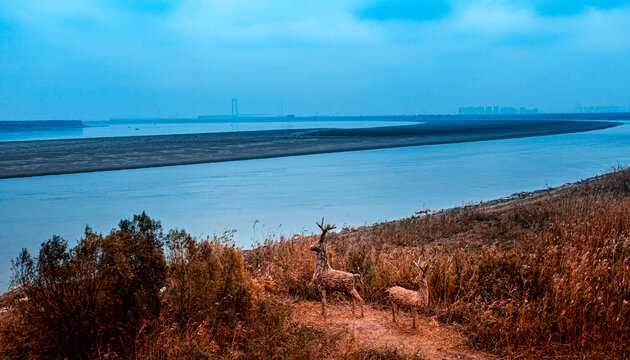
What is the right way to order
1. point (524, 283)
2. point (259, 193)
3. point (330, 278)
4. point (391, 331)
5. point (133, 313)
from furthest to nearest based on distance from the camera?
point (259, 193) → point (524, 283) → point (330, 278) → point (391, 331) → point (133, 313)

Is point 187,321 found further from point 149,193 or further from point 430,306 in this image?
point 149,193

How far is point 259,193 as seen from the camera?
2245 centimetres

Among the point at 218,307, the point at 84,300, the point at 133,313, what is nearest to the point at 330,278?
the point at 218,307

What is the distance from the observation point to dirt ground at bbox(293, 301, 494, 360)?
16.2ft

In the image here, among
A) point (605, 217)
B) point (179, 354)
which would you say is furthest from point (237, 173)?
point (179, 354)

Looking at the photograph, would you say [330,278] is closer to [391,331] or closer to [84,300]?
[391,331]

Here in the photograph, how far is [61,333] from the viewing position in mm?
4520

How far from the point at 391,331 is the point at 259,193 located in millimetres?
17522

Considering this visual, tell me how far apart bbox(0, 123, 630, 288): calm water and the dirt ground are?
7211 mm

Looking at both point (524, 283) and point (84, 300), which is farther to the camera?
point (524, 283)

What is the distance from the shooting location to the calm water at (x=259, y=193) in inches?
646

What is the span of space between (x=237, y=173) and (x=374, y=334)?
1025 inches

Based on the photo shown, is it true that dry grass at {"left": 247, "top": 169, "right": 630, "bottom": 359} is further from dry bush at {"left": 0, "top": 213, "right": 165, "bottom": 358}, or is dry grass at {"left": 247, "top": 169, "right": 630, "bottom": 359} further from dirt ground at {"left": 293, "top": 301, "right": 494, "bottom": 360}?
dry bush at {"left": 0, "top": 213, "right": 165, "bottom": 358}

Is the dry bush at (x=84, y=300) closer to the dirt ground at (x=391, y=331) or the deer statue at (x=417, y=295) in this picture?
the dirt ground at (x=391, y=331)
